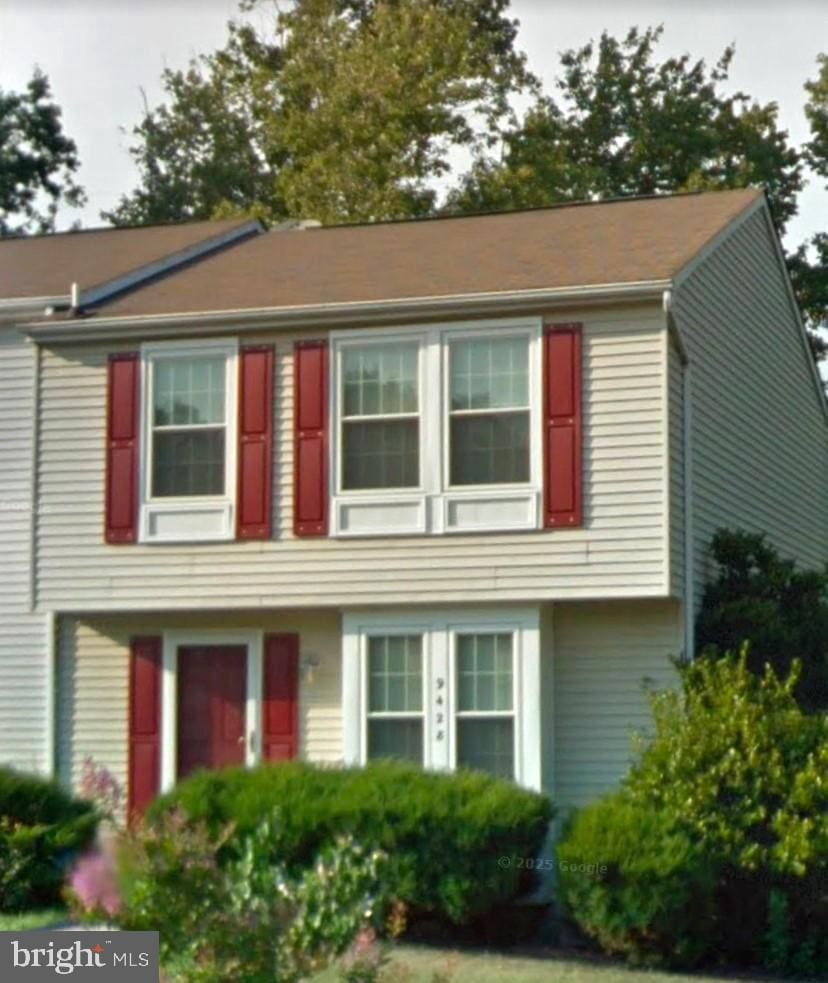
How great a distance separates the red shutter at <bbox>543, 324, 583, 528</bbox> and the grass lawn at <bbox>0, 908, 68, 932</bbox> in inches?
229

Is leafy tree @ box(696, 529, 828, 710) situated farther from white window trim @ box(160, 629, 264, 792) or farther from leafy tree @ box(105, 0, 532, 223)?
leafy tree @ box(105, 0, 532, 223)

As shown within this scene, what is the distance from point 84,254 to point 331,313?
619 cm

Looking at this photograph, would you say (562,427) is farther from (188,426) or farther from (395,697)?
(188,426)

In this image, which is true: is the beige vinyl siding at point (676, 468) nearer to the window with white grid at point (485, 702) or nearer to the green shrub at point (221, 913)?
the window with white grid at point (485, 702)

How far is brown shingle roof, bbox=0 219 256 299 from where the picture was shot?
843 inches

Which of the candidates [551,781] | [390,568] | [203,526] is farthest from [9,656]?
[551,781]

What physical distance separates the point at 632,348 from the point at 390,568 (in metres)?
3.12

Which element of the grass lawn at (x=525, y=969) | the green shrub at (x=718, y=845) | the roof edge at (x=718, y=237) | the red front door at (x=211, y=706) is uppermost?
the roof edge at (x=718, y=237)

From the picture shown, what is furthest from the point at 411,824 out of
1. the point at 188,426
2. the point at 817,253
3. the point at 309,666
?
the point at 817,253

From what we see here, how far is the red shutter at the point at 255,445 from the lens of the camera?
62.5 feet

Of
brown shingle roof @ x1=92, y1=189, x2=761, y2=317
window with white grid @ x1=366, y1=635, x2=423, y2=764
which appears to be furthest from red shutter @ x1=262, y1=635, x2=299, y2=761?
brown shingle roof @ x1=92, y1=189, x2=761, y2=317

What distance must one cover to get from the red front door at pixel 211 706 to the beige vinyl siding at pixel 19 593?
1507mm

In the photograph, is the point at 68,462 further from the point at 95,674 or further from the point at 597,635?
the point at 597,635

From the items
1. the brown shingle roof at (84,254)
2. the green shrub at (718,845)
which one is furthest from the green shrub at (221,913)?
the brown shingle roof at (84,254)
